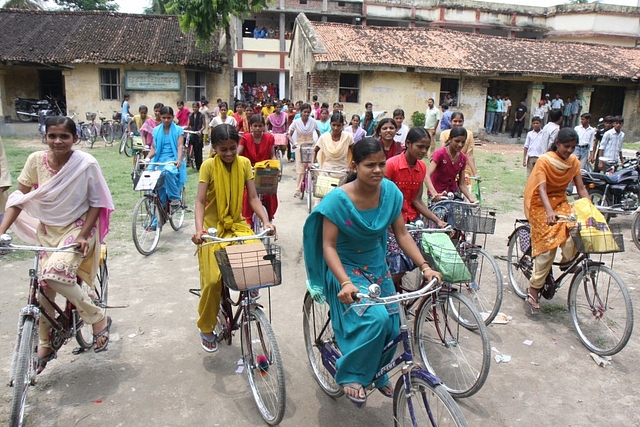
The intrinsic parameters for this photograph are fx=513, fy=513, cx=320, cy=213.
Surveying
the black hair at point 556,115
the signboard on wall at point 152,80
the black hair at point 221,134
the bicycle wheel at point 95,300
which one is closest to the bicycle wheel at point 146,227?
the bicycle wheel at point 95,300

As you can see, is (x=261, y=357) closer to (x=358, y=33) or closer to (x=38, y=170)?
(x=38, y=170)

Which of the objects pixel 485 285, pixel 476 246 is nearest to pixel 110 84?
pixel 485 285

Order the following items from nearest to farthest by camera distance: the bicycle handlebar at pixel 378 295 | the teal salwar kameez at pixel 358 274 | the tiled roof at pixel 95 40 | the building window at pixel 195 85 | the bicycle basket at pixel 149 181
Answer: the bicycle handlebar at pixel 378 295 → the teal salwar kameez at pixel 358 274 → the bicycle basket at pixel 149 181 → the tiled roof at pixel 95 40 → the building window at pixel 195 85

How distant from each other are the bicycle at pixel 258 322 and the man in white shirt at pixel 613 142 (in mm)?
8779

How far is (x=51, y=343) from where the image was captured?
3.57 metres

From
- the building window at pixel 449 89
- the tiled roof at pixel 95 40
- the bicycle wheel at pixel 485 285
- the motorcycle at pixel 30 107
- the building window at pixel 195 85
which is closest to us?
the bicycle wheel at pixel 485 285

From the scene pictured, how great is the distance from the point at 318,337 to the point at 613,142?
8.74 meters

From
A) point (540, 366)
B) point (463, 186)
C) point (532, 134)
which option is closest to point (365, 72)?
point (532, 134)

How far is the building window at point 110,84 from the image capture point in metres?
21.7

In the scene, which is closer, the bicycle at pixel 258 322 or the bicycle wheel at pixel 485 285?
the bicycle at pixel 258 322

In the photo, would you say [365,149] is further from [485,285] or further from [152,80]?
[152,80]

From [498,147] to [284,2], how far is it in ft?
66.5

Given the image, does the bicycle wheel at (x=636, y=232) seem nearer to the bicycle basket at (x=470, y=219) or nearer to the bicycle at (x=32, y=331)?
the bicycle basket at (x=470, y=219)

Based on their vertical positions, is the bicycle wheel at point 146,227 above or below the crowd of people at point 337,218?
below
